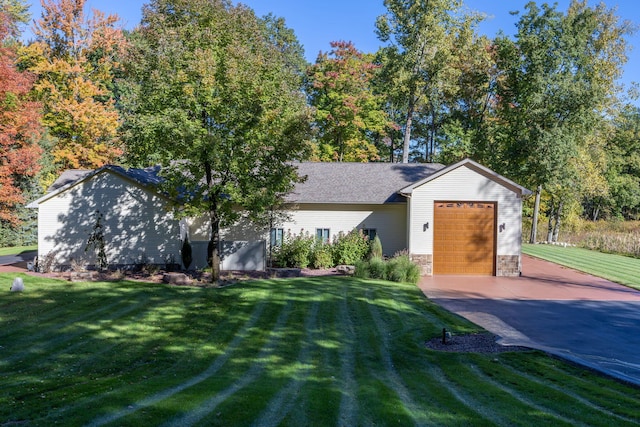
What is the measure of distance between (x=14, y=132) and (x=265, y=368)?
25.6 m

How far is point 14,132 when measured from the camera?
2562cm

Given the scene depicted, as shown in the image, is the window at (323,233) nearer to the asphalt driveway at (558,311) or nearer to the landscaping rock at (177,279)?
the asphalt driveway at (558,311)

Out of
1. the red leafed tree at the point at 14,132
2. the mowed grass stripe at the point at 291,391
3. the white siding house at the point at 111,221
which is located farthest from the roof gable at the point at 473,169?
the red leafed tree at the point at 14,132

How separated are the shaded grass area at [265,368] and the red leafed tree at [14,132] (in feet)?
54.6

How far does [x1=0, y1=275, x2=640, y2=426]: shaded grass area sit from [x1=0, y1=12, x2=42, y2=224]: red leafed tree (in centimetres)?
1666

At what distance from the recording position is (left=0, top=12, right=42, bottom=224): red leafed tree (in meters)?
24.9

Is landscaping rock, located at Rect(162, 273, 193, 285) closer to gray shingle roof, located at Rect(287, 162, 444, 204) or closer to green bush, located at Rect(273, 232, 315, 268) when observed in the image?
green bush, located at Rect(273, 232, 315, 268)

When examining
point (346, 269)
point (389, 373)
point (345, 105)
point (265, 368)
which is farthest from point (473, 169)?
point (345, 105)

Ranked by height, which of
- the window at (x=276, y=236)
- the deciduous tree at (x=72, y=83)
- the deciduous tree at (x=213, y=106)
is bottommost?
the window at (x=276, y=236)

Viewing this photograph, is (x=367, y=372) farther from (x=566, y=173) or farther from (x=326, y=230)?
(x=566, y=173)

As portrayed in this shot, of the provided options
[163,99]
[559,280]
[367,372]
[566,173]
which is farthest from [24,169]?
[566,173]

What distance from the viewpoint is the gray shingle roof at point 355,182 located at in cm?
2192

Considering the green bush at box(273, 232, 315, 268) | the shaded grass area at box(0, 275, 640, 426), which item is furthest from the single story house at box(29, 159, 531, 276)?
the shaded grass area at box(0, 275, 640, 426)

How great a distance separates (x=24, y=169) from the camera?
28375mm
